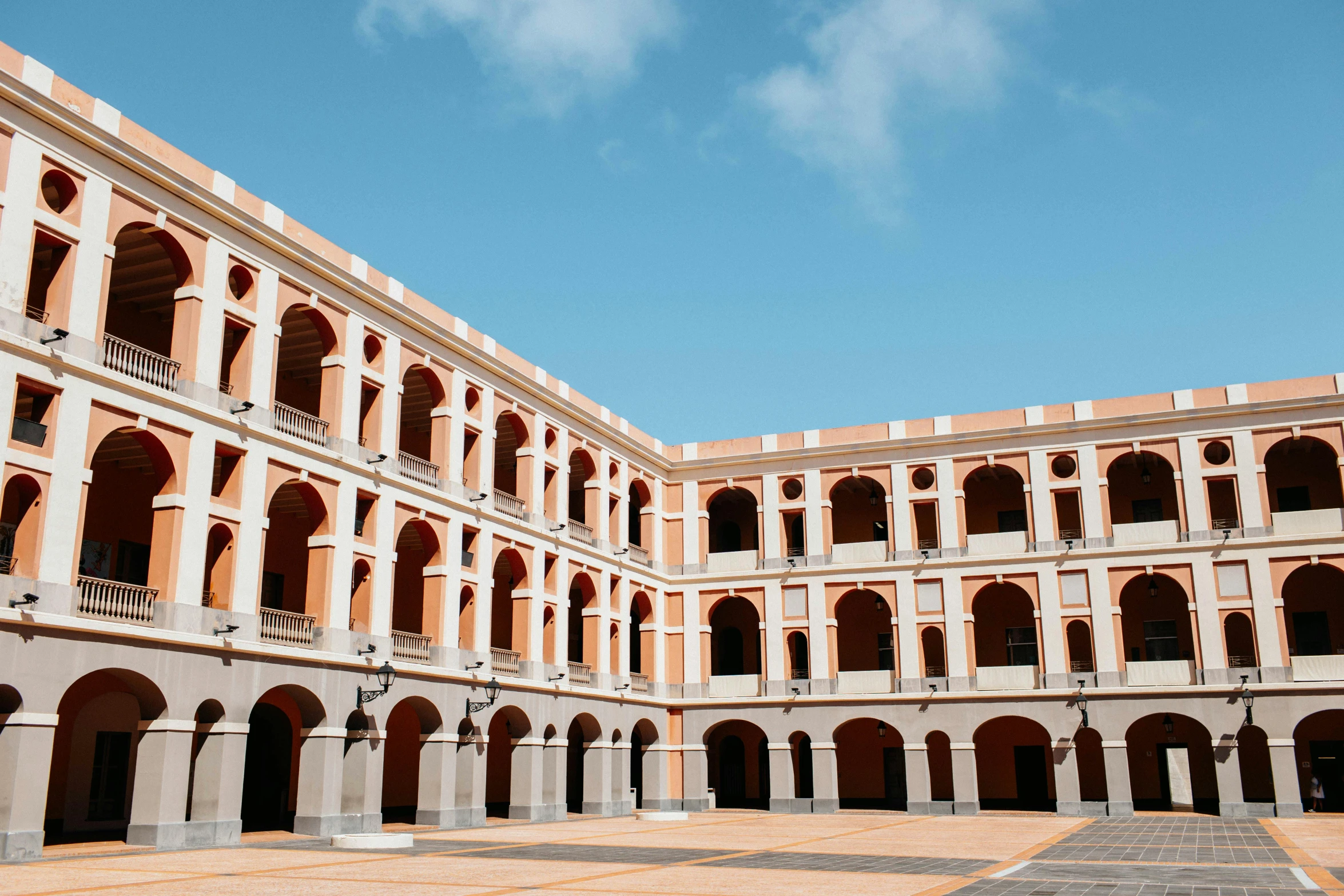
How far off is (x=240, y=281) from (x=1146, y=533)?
28.3 m

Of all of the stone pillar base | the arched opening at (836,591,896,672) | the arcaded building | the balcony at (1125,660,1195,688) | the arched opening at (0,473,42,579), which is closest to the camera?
the stone pillar base

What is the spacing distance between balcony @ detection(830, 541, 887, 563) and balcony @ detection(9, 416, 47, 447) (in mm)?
26562

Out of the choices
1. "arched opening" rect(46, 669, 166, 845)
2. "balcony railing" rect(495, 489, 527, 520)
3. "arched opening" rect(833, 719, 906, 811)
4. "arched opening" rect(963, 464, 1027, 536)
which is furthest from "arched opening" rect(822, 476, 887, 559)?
"arched opening" rect(46, 669, 166, 845)

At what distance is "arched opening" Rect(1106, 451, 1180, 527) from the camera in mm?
39188

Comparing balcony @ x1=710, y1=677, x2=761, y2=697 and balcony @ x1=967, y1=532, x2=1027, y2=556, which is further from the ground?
balcony @ x1=967, y1=532, x2=1027, y2=556

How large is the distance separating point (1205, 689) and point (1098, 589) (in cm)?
428

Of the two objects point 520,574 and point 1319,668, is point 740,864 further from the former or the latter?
point 1319,668

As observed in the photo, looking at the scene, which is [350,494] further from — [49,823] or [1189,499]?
[1189,499]

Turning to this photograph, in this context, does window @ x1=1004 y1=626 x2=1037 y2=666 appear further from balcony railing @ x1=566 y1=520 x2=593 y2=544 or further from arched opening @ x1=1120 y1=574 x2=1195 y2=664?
balcony railing @ x1=566 y1=520 x2=593 y2=544

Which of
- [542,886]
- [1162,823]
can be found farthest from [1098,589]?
[542,886]

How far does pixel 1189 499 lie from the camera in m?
36.2

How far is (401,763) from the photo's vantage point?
35219mm

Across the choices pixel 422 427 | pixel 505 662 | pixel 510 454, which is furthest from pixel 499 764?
pixel 422 427

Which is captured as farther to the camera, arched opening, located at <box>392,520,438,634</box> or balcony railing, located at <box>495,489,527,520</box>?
arched opening, located at <box>392,520,438,634</box>
